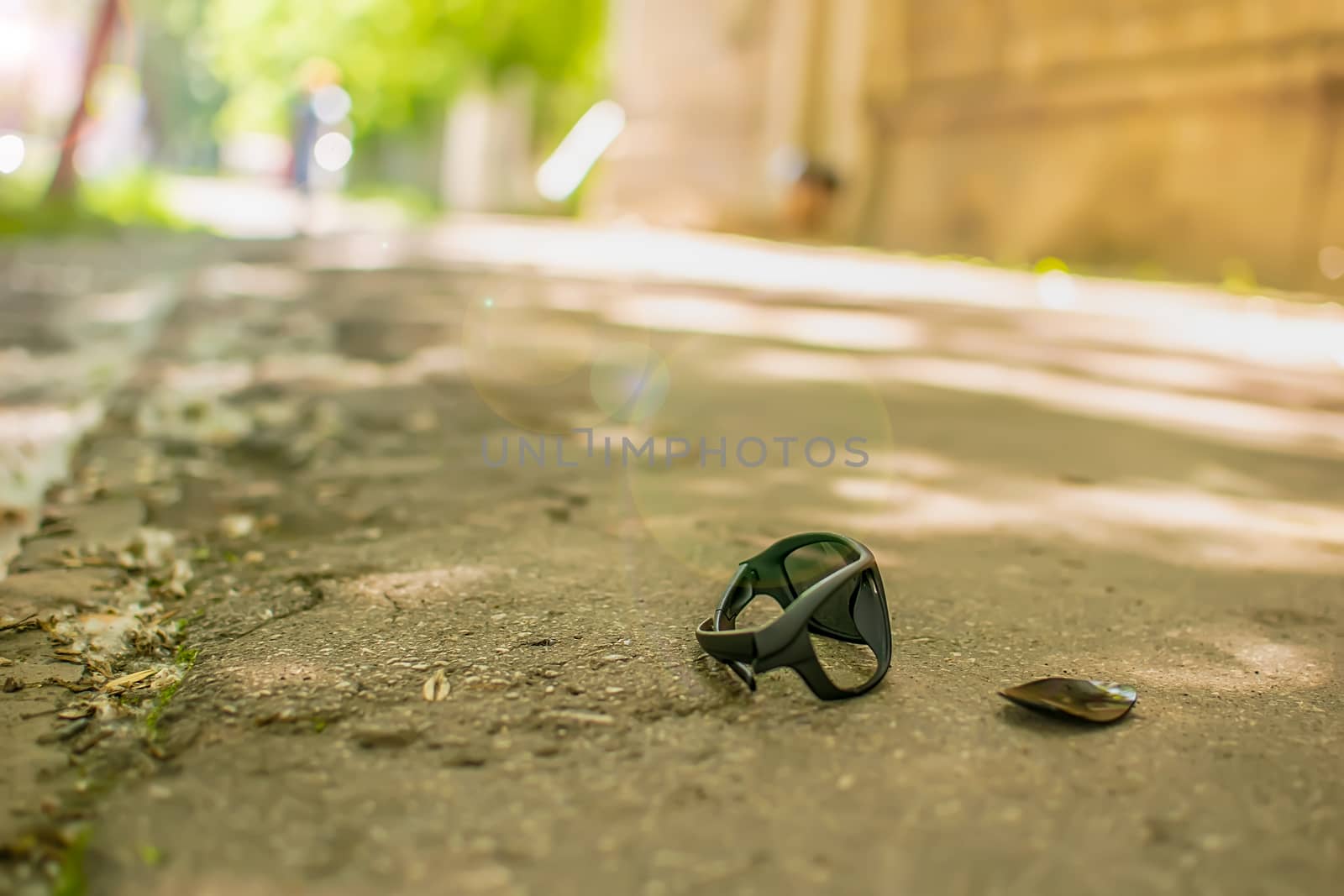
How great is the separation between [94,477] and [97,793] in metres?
1.95

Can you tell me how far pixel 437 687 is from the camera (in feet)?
6.00

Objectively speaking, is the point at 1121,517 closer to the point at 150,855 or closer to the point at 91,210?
the point at 150,855

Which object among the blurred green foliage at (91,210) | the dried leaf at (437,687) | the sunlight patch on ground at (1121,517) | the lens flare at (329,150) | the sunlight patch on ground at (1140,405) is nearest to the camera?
the dried leaf at (437,687)

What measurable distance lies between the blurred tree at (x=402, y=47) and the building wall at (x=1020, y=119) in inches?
247

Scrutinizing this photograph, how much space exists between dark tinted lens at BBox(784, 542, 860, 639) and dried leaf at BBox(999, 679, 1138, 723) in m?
0.29

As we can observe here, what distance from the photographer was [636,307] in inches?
279

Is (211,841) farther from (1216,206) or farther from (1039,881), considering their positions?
(1216,206)

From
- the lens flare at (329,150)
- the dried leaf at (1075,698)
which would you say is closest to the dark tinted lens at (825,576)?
the dried leaf at (1075,698)

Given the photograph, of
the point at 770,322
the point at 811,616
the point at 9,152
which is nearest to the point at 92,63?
the point at 9,152

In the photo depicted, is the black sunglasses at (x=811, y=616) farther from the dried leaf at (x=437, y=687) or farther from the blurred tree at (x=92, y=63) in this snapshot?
the blurred tree at (x=92, y=63)

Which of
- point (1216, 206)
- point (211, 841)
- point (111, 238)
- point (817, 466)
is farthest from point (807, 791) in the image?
point (111, 238)

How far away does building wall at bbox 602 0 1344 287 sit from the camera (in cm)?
884

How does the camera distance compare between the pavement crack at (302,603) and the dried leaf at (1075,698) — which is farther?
the pavement crack at (302,603)

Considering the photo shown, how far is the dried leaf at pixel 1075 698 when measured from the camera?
5.78 ft
